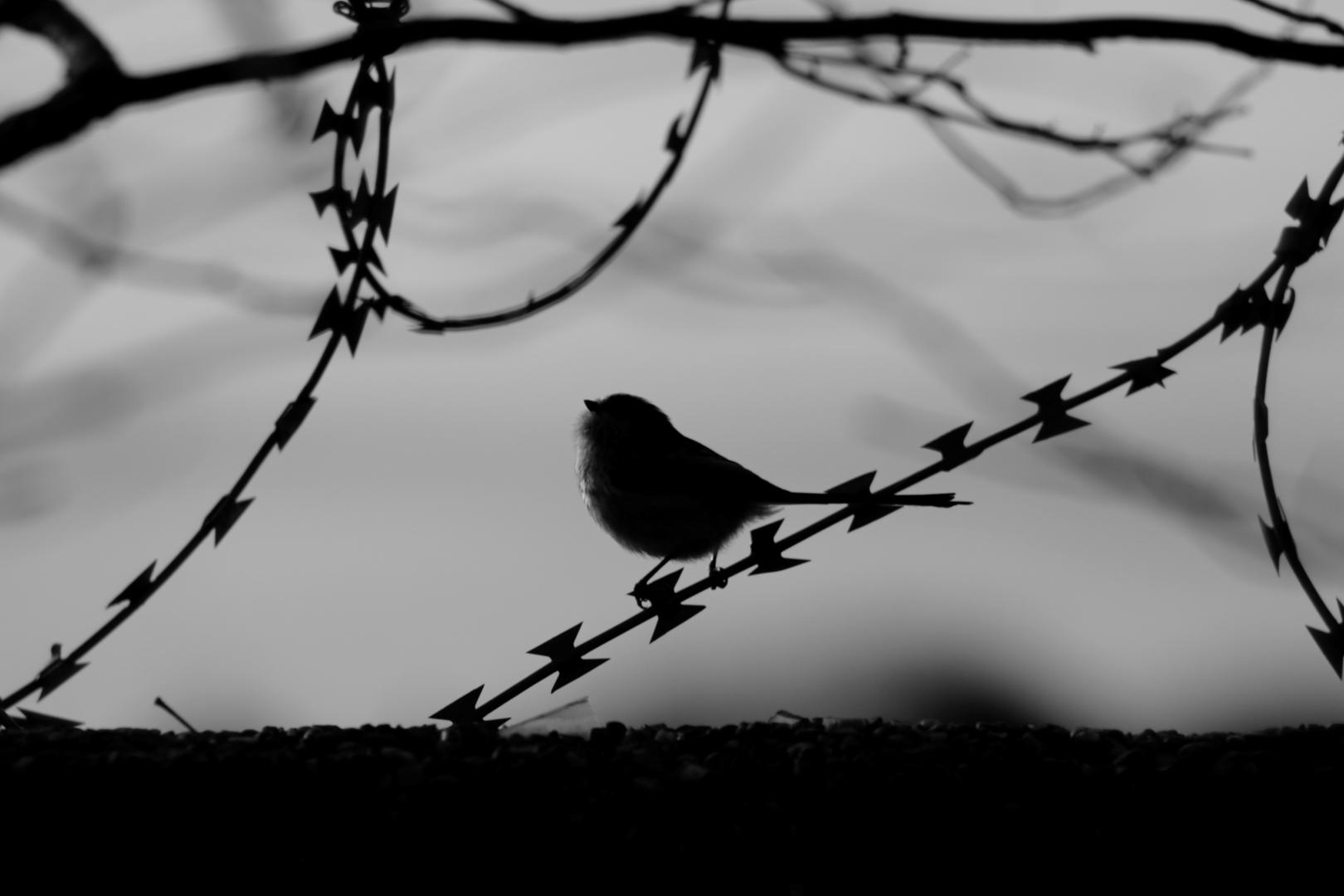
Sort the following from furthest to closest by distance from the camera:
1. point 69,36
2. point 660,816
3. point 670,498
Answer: point 670,498, point 69,36, point 660,816

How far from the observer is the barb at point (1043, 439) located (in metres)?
2.72

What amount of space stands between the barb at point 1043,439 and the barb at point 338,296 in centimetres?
59

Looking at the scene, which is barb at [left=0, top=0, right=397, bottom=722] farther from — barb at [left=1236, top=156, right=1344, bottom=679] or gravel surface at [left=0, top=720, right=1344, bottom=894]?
barb at [left=1236, top=156, right=1344, bottom=679]

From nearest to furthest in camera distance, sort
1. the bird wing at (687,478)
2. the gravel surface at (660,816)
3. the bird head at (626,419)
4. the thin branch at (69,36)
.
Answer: the gravel surface at (660,816) < the thin branch at (69,36) < the bird wing at (687,478) < the bird head at (626,419)

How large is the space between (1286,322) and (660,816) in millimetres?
1526

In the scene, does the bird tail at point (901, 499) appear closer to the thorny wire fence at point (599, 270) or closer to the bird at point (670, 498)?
the thorny wire fence at point (599, 270)

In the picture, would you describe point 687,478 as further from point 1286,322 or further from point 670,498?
point 1286,322

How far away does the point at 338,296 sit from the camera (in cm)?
287

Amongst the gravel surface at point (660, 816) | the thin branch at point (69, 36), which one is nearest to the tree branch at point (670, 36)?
the thin branch at point (69, 36)

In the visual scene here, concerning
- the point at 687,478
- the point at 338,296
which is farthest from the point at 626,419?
the point at 338,296

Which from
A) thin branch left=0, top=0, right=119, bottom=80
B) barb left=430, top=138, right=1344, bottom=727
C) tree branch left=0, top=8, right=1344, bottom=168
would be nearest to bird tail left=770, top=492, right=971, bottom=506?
barb left=430, top=138, right=1344, bottom=727

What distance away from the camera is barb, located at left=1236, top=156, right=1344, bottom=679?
273cm

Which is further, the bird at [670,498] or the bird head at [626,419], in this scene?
the bird head at [626,419]

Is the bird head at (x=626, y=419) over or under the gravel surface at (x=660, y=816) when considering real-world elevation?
over
